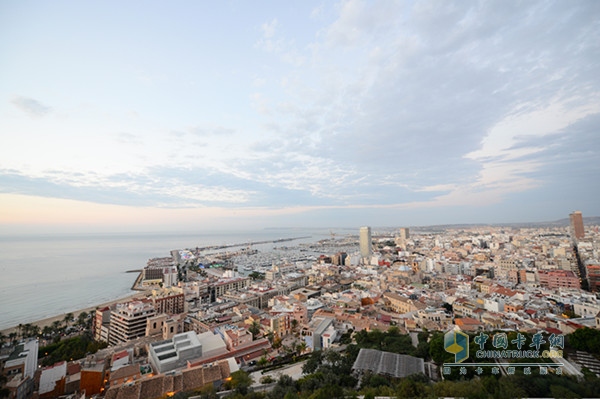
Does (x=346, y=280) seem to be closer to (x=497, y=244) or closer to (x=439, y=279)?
(x=439, y=279)

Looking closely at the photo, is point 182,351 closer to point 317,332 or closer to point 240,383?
point 240,383

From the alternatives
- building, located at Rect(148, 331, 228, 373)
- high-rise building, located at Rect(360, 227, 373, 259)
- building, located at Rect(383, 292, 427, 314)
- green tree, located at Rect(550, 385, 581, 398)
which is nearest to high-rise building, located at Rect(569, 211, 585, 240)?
high-rise building, located at Rect(360, 227, 373, 259)

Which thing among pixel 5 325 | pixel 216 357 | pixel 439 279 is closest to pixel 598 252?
pixel 439 279

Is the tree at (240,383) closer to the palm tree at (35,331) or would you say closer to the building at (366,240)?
the palm tree at (35,331)

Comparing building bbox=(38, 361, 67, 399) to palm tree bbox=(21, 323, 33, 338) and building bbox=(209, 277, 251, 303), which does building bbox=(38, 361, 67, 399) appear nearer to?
palm tree bbox=(21, 323, 33, 338)

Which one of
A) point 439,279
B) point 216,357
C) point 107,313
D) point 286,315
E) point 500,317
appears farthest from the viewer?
point 439,279
